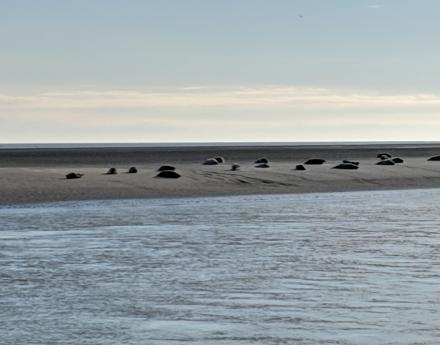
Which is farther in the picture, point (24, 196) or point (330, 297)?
point (24, 196)

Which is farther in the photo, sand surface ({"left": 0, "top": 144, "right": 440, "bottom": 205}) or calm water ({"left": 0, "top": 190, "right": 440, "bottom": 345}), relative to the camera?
sand surface ({"left": 0, "top": 144, "right": 440, "bottom": 205})

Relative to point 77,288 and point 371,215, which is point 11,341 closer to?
point 77,288

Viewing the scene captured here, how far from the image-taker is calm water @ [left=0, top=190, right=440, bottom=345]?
1302 centimetres

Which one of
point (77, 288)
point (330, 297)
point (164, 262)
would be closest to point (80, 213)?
point (164, 262)

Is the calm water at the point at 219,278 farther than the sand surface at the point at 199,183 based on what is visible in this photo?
No

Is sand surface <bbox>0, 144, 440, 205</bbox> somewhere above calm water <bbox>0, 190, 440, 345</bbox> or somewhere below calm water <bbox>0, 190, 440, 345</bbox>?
above

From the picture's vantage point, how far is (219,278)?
17.3 meters

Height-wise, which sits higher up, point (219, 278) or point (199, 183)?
point (199, 183)

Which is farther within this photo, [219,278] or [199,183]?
[199,183]

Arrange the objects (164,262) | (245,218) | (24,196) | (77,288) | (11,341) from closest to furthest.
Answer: (11,341) < (77,288) < (164,262) < (245,218) < (24,196)

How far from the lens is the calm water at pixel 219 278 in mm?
13023

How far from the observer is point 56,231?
84.1 ft

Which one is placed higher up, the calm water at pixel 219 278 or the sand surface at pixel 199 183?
the sand surface at pixel 199 183

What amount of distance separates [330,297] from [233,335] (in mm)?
3000
